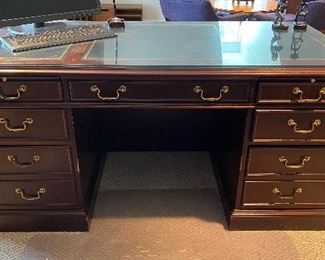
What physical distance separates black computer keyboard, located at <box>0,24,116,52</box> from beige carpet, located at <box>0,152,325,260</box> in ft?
2.71

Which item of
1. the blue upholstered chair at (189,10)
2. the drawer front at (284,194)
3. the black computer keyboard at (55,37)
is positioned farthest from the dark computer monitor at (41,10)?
the blue upholstered chair at (189,10)

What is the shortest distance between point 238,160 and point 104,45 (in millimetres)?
754

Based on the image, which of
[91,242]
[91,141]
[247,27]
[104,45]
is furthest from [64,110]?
[247,27]

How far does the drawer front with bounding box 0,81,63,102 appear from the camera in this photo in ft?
4.17

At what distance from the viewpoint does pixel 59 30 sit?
1.59 meters

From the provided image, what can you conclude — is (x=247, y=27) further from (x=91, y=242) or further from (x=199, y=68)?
(x=91, y=242)

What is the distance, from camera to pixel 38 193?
1.51 meters

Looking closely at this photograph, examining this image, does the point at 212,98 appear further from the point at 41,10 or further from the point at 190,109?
the point at 41,10

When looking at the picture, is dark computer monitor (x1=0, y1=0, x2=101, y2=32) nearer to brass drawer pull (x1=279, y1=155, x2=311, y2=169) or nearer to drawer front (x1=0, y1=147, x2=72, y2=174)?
drawer front (x1=0, y1=147, x2=72, y2=174)

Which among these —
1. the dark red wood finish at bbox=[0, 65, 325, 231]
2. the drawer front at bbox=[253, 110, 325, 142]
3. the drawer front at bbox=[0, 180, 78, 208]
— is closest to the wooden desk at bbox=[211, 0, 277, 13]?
the dark red wood finish at bbox=[0, 65, 325, 231]

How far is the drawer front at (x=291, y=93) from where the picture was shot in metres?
1.28

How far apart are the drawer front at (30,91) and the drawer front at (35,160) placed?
224mm

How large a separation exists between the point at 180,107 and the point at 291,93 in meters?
0.42

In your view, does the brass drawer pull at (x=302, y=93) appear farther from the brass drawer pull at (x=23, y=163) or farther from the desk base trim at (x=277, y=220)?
the brass drawer pull at (x=23, y=163)
